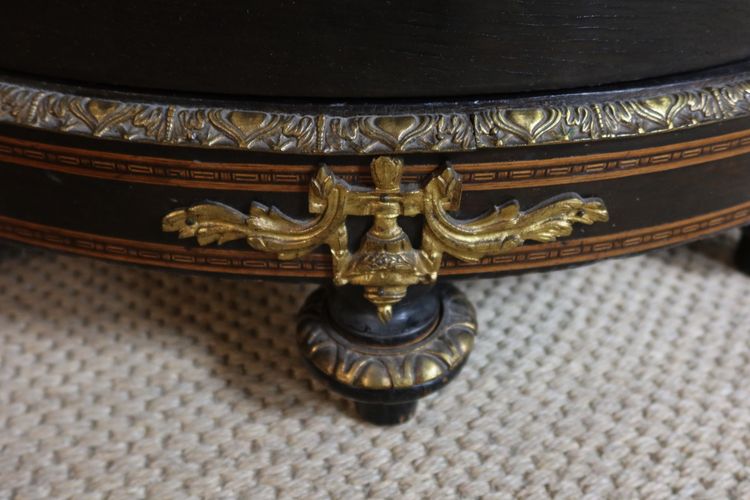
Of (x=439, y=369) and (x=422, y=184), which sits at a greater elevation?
(x=422, y=184)

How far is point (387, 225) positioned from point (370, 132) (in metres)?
0.07

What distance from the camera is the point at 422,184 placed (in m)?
0.48

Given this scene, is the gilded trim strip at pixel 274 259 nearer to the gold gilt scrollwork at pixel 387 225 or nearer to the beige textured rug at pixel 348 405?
the gold gilt scrollwork at pixel 387 225

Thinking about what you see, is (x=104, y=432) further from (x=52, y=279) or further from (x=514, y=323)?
(x=514, y=323)

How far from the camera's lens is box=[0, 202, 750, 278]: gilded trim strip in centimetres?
53

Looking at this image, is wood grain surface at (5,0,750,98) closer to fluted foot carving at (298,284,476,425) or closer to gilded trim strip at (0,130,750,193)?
gilded trim strip at (0,130,750,193)

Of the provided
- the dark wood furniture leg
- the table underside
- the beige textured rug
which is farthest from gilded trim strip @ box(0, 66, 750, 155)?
the dark wood furniture leg

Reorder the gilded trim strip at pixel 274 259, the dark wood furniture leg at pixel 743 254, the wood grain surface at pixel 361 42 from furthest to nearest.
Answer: the dark wood furniture leg at pixel 743 254
the gilded trim strip at pixel 274 259
the wood grain surface at pixel 361 42

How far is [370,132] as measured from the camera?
1.50 feet

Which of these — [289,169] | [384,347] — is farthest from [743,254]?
[289,169]

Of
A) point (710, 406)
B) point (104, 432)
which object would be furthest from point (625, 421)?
point (104, 432)

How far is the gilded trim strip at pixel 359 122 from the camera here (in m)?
0.46

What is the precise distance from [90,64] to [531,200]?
0.92ft

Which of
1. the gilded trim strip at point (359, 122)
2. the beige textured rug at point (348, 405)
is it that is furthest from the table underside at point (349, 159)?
the beige textured rug at point (348, 405)
